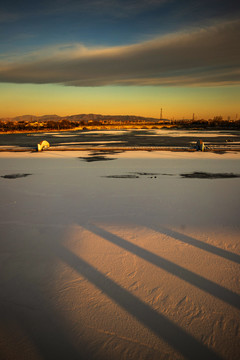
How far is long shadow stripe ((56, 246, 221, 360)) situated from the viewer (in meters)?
2.15

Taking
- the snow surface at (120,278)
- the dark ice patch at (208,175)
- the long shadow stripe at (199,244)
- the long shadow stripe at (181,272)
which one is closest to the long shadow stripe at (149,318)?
the snow surface at (120,278)

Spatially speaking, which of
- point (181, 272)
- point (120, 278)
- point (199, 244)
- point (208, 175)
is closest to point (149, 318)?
point (120, 278)

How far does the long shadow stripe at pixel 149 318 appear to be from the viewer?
7.06 feet

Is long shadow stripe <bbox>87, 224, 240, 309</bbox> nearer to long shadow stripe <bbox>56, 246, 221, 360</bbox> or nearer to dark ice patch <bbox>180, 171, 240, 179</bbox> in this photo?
long shadow stripe <bbox>56, 246, 221, 360</bbox>

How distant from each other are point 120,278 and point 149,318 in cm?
69

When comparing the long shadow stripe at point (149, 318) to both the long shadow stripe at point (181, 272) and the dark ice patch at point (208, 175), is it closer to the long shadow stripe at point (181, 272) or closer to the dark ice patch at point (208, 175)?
the long shadow stripe at point (181, 272)

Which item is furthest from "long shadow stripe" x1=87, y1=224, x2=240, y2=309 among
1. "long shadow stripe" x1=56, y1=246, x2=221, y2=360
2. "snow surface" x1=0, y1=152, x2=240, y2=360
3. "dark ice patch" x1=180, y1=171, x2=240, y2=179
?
"dark ice patch" x1=180, y1=171, x2=240, y2=179

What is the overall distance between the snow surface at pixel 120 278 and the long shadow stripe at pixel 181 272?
0.04 feet

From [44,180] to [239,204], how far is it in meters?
5.97

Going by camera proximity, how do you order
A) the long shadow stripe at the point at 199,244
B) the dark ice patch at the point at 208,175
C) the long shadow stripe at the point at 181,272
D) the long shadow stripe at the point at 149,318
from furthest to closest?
the dark ice patch at the point at 208,175
the long shadow stripe at the point at 199,244
the long shadow stripe at the point at 181,272
the long shadow stripe at the point at 149,318

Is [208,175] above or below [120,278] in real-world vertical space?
above

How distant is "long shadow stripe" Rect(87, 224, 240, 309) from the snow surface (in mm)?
13

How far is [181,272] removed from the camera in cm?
319

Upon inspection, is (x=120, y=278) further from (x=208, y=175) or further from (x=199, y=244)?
(x=208, y=175)
